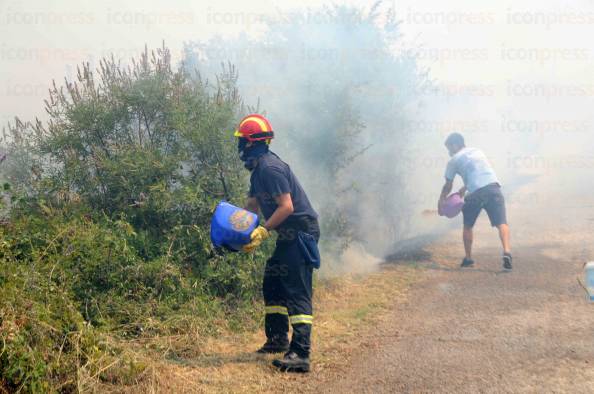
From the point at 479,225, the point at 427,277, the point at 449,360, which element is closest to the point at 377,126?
the point at 427,277

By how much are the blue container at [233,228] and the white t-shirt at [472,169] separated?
15.6ft

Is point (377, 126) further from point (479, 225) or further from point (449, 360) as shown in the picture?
point (449, 360)

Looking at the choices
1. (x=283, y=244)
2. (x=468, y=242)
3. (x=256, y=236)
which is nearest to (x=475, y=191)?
(x=468, y=242)

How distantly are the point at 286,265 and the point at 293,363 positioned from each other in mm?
774

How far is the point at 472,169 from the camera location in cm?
789

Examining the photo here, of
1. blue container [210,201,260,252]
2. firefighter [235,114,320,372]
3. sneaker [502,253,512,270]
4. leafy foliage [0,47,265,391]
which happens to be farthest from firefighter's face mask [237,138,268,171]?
sneaker [502,253,512,270]

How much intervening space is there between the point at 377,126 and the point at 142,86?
4.93 metres

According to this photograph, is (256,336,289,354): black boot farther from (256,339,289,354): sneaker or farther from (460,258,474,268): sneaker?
(460,258,474,268): sneaker

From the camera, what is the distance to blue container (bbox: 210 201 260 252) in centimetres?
407

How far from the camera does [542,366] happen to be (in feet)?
12.7

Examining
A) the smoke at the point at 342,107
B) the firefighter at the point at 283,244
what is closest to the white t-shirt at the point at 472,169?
the smoke at the point at 342,107

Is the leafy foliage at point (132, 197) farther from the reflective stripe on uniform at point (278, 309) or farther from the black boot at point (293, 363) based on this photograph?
the black boot at point (293, 363)

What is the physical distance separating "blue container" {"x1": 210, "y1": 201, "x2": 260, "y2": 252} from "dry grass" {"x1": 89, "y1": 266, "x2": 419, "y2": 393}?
93 centimetres

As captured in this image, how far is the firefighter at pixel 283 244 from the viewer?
13.7ft
